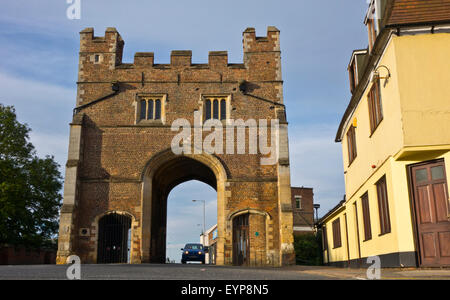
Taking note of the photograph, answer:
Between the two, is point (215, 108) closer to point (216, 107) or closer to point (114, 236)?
point (216, 107)

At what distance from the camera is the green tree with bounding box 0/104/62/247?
28.9m

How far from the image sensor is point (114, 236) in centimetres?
2416

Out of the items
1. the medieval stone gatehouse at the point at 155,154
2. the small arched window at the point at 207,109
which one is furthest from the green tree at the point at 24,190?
the small arched window at the point at 207,109

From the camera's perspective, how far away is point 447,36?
38.8 feet

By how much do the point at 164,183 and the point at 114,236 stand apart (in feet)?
20.1

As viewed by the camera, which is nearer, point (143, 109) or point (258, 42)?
point (143, 109)

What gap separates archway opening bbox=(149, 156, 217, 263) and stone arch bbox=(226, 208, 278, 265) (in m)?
3.89

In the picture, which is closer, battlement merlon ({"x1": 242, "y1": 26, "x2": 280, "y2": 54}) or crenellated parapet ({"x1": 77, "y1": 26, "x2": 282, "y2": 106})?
crenellated parapet ({"x1": 77, "y1": 26, "x2": 282, "y2": 106})

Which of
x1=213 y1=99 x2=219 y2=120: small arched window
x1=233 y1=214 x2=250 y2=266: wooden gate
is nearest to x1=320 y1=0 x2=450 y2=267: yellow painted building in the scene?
x1=233 y1=214 x2=250 y2=266: wooden gate

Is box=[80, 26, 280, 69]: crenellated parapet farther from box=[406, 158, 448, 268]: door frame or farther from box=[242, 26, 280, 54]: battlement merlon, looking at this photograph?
box=[406, 158, 448, 268]: door frame

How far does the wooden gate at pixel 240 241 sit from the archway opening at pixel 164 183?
432 centimetres

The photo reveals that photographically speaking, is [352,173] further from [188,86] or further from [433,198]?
[188,86]

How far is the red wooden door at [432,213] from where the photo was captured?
35.0ft

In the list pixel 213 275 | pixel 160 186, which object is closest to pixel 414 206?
pixel 213 275
